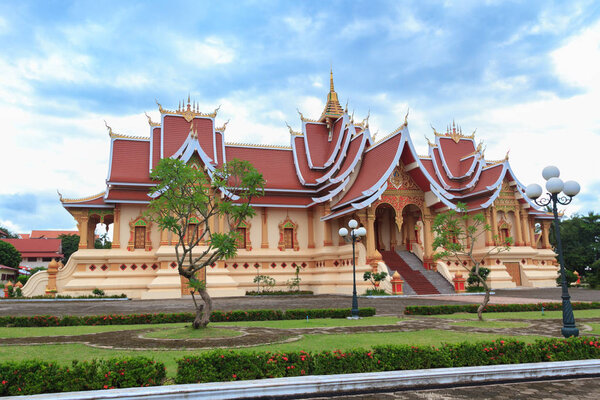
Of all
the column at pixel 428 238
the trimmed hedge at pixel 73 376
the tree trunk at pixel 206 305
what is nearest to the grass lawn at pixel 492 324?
the tree trunk at pixel 206 305

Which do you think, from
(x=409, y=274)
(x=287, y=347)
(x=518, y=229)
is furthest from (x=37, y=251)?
(x=287, y=347)

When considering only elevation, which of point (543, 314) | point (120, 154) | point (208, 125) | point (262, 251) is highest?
point (208, 125)

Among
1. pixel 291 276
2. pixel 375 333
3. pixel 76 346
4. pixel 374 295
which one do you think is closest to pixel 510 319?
pixel 375 333

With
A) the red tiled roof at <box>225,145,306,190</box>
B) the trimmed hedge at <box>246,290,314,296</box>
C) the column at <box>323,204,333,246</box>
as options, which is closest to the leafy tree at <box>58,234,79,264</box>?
the red tiled roof at <box>225,145,306,190</box>

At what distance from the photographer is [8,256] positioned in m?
46.5

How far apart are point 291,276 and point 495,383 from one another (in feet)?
63.2

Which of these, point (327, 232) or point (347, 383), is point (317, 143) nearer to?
point (327, 232)

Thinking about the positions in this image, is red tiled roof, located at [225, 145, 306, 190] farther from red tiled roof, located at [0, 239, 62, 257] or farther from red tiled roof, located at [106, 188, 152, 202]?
red tiled roof, located at [0, 239, 62, 257]

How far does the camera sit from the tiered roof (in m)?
22.6

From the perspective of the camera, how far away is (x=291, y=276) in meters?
24.5

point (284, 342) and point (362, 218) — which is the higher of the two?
point (362, 218)

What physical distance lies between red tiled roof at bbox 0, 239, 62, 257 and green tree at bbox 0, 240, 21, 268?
1145 cm

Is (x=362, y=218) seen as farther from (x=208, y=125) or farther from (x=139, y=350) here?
(x=139, y=350)

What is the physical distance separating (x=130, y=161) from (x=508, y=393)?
22556 mm
